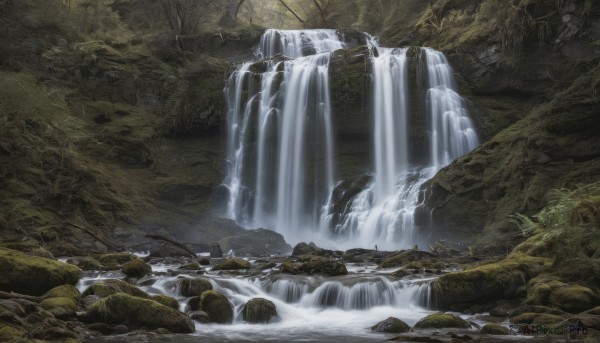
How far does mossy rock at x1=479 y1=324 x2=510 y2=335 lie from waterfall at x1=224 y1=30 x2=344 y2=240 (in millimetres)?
16572

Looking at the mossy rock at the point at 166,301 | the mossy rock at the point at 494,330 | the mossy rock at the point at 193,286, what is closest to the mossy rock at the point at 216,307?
the mossy rock at the point at 166,301

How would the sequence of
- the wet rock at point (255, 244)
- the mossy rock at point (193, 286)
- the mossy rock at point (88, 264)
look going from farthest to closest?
the wet rock at point (255, 244) → the mossy rock at point (88, 264) → the mossy rock at point (193, 286)

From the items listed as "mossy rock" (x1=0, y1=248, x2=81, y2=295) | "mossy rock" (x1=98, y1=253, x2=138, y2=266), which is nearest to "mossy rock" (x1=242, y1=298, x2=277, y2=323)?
"mossy rock" (x1=0, y1=248, x2=81, y2=295)

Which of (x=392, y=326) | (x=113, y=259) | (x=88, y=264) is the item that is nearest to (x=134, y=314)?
(x=392, y=326)

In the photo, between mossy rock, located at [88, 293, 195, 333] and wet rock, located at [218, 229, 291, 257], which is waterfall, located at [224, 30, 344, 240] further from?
mossy rock, located at [88, 293, 195, 333]

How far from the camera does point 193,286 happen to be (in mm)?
10875

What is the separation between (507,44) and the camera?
82.5 feet

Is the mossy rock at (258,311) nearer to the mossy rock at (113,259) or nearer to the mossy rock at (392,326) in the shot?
the mossy rock at (392,326)

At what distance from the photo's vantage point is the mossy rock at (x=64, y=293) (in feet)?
29.9

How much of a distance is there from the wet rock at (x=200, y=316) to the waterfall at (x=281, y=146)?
1513 centimetres

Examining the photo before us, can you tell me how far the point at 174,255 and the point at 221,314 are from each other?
26.4 feet

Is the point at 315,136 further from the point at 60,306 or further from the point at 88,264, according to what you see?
the point at 60,306

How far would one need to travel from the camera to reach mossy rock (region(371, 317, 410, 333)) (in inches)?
347

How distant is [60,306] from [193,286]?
2.87 meters
